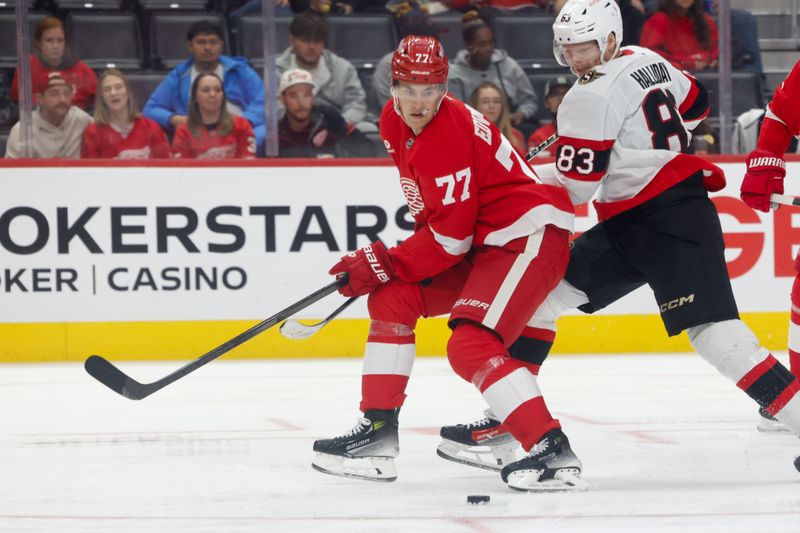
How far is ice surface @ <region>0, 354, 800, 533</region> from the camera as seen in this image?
8.45 ft

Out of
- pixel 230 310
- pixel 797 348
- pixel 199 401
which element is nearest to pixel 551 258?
pixel 797 348

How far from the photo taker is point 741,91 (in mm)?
5871

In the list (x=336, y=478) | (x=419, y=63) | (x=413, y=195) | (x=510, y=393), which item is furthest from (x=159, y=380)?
(x=419, y=63)

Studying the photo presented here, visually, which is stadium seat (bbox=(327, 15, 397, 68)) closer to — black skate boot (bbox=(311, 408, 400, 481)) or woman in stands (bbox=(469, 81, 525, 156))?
woman in stands (bbox=(469, 81, 525, 156))

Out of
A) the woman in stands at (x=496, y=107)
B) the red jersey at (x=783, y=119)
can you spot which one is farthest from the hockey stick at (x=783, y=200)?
the woman in stands at (x=496, y=107)

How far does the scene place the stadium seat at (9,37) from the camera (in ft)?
18.1

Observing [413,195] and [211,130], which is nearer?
[413,195]

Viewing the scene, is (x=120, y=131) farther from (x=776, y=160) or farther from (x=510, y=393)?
(x=510, y=393)

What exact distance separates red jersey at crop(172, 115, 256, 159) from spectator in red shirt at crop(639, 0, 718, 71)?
180 cm

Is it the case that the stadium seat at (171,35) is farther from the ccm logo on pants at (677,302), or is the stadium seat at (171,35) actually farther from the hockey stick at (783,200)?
the ccm logo on pants at (677,302)

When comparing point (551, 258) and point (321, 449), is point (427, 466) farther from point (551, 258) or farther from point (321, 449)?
point (551, 258)

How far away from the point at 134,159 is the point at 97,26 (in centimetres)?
70

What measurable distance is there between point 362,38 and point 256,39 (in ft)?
1.67

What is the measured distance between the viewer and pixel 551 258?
2955 mm
